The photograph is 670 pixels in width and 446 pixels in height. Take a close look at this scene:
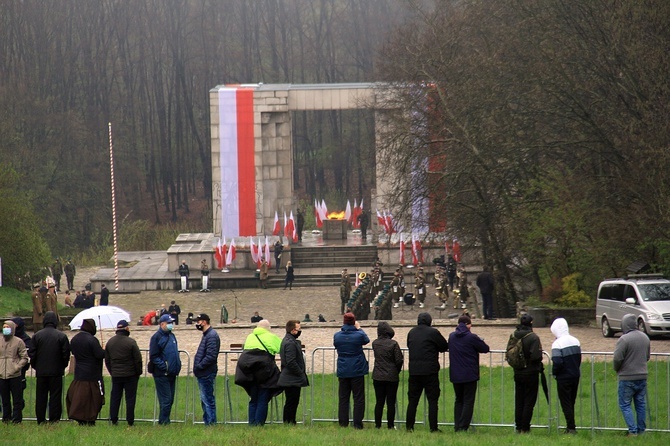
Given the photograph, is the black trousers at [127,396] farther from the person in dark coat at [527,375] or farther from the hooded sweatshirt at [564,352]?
the hooded sweatshirt at [564,352]

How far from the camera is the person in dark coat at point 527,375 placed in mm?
16109

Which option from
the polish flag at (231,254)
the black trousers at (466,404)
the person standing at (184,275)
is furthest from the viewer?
the polish flag at (231,254)

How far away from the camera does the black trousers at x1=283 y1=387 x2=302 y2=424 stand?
1695 cm

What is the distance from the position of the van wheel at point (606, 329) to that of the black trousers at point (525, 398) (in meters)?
12.6

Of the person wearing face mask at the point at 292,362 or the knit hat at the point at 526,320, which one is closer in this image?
the knit hat at the point at 526,320

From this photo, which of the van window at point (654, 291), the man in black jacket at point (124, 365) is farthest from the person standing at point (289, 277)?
the man in black jacket at point (124, 365)

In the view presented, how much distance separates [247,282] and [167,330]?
110ft

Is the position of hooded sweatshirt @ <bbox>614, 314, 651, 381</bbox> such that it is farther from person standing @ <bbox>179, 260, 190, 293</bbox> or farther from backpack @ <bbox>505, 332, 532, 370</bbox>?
person standing @ <bbox>179, 260, 190, 293</bbox>

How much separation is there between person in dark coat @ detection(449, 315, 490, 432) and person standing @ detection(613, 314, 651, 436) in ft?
5.57

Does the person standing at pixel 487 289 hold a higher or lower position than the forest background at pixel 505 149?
lower

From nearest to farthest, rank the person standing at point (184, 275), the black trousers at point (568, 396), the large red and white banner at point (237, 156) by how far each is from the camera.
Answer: the black trousers at point (568, 396)
the person standing at point (184, 275)
the large red and white banner at point (237, 156)

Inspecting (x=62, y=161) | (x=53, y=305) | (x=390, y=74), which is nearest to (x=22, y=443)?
(x=53, y=305)

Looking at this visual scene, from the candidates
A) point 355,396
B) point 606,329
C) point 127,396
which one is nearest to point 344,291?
point 606,329

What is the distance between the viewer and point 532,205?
1458 inches
